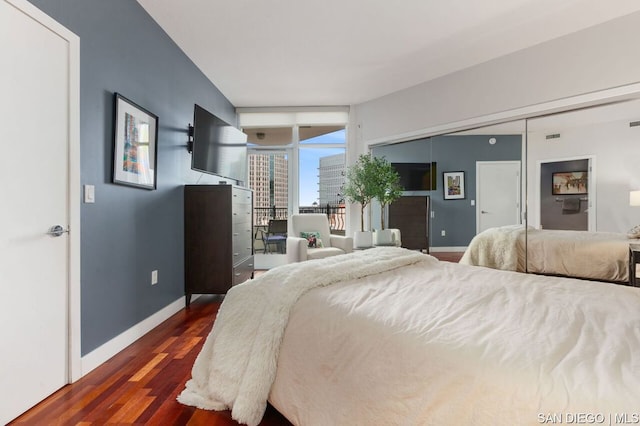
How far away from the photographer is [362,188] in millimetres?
4570

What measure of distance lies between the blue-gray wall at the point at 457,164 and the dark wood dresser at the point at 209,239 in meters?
2.46

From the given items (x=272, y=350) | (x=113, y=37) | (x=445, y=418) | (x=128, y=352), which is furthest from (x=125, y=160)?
(x=445, y=418)

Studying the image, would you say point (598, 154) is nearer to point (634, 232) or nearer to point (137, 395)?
point (634, 232)

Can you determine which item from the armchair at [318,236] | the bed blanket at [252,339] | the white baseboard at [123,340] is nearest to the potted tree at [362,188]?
the armchair at [318,236]

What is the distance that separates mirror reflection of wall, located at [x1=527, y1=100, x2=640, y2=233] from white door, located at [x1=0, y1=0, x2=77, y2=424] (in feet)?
13.1

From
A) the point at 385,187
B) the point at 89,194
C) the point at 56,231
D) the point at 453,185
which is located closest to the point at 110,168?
the point at 89,194

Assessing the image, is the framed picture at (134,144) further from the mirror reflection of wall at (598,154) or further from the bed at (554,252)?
the mirror reflection of wall at (598,154)

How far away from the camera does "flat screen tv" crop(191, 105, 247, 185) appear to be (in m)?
3.43

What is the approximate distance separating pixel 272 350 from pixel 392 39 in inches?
118

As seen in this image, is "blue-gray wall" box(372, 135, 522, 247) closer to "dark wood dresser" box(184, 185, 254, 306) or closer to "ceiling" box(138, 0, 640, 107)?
"ceiling" box(138, 0, 640, 107)

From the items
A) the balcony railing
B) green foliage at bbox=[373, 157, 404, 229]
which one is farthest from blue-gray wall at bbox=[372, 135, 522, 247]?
the balcony railing

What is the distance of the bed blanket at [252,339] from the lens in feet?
4.42

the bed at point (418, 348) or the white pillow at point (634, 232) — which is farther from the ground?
the white pillow at point (634, 232)

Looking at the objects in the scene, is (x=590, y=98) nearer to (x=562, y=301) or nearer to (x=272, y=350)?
(x=562, y=301)
